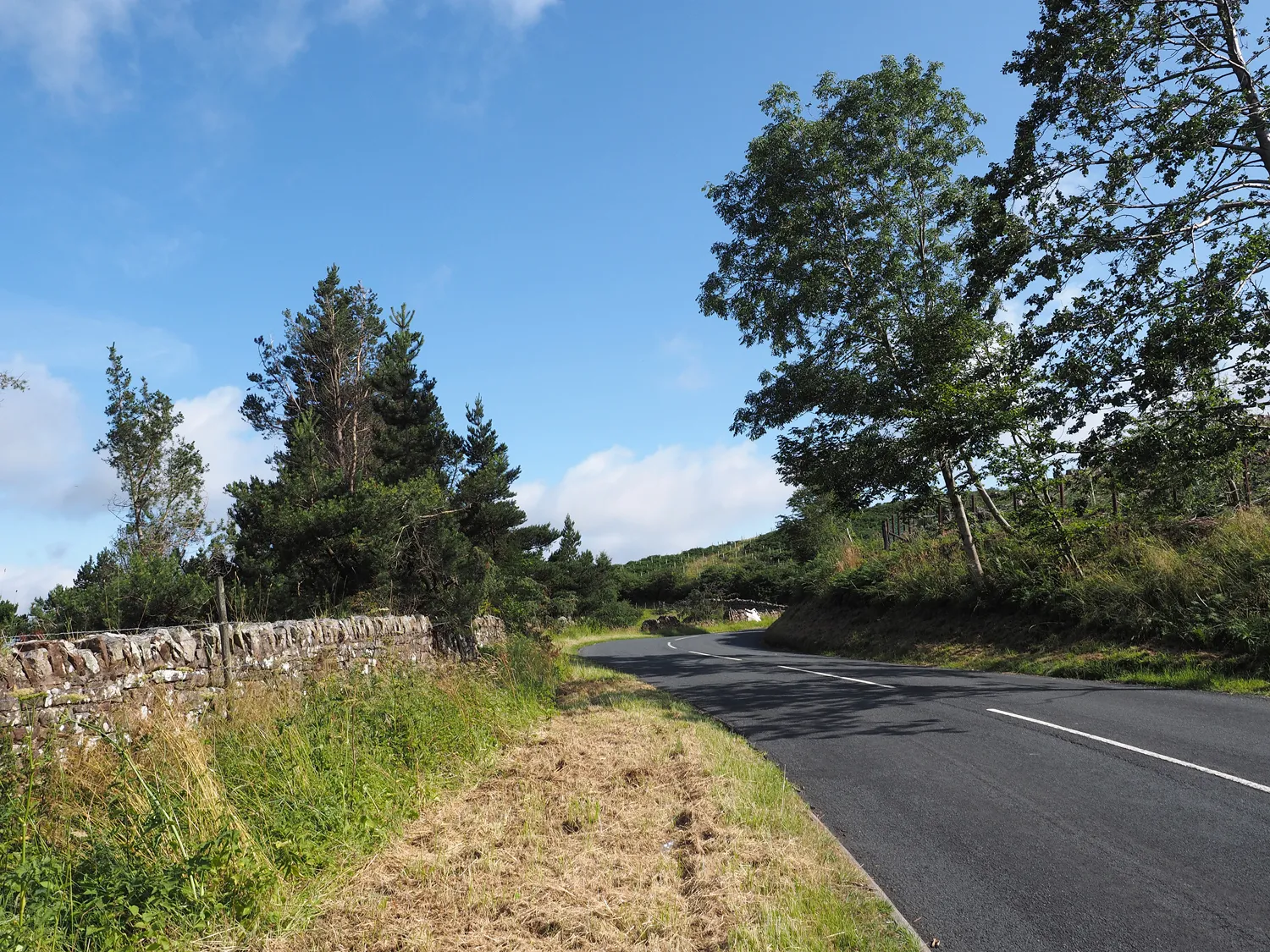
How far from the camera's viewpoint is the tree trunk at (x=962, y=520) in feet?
63.1

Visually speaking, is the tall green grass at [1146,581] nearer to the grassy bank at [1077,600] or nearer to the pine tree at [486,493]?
the grassy bank at [1077,600]

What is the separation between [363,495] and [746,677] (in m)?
9.15

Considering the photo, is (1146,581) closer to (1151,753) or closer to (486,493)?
(1151,753)

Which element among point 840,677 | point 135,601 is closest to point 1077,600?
point 840,677

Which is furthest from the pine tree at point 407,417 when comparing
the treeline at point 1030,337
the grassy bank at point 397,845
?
the grassy bank at point 397,845

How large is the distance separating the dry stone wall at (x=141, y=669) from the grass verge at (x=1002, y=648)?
470 inches

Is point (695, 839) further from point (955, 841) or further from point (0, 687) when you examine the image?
point (0, 687)

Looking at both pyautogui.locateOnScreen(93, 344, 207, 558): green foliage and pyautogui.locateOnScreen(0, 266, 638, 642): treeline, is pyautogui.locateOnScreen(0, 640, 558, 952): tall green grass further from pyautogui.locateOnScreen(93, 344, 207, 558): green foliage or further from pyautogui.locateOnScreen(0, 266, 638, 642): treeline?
pyautogui.locateOnScreen(93, 344, 207, 558): green foliage

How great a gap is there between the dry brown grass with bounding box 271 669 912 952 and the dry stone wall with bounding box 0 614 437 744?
3082 millimetres

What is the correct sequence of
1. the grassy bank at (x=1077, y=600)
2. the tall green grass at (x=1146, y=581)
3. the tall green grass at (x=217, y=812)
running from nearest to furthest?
1. the tall green grass at (x=217, y=812)
2. the grassy bank at (x=1077, y=600)
3. the tall green grass at (x=1146, y=581)

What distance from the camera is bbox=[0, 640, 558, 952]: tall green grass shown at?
3.84 meters

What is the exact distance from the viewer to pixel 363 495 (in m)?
16.1

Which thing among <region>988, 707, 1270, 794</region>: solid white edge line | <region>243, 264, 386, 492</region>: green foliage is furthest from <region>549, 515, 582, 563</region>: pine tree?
<region>988, 707, 1270, 794</region>: solid white edge line

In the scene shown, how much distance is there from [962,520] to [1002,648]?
394 cm
